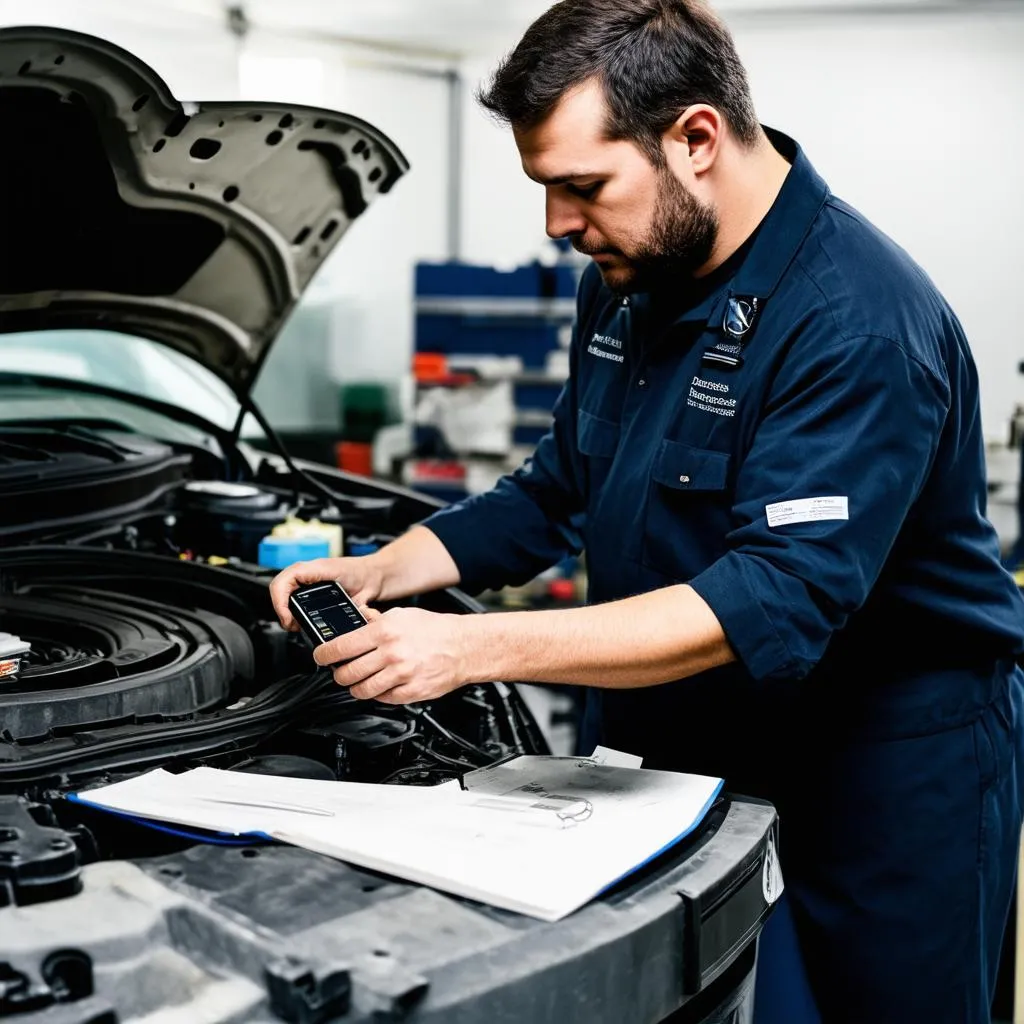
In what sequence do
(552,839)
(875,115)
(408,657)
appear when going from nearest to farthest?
(552,839) < (408,657) < (875,115)

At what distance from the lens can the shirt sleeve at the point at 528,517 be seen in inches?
67.3

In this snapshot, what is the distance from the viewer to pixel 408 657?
1.19 meters

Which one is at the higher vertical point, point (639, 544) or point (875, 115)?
point (875, 115)

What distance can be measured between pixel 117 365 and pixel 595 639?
1698 millimetres

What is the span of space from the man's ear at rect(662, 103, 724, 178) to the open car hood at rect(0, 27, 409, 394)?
64 cm

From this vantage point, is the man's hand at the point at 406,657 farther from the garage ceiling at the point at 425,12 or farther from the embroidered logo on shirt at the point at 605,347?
the garage ceiling at the point at 425,12

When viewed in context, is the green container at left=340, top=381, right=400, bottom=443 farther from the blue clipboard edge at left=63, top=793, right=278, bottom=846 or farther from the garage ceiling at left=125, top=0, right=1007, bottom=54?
the blue clipboard edge at left=63, top=793, right=278, bottom=846

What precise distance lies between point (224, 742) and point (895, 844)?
0.79m

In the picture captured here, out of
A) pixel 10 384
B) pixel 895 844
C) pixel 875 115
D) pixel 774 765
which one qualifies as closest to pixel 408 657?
pixel 774 765

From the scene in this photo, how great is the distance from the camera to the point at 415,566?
1661 millimetres

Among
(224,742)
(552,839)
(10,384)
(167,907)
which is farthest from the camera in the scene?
(10,384)

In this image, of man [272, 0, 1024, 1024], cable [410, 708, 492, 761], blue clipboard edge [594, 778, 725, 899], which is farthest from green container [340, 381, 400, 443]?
blue clipboard edge [594, 778, 725, 899]

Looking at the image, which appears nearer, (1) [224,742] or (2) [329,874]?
(2) [329,874]

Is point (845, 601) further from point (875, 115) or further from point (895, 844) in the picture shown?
point (875, 115)
